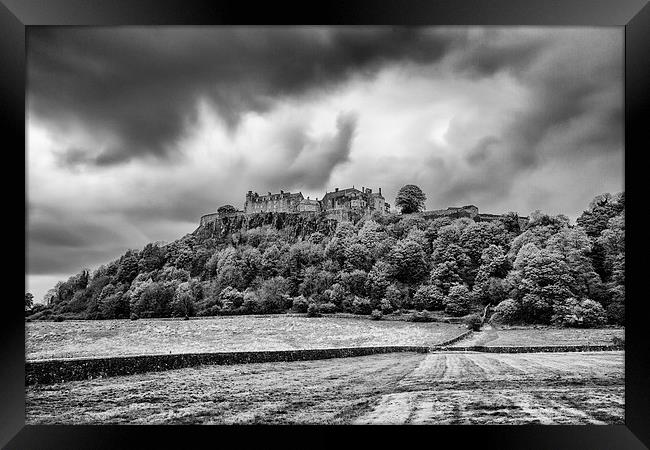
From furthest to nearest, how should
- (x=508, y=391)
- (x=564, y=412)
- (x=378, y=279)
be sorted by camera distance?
(x=378, y=279) < (x=508, y=391) < (x=564, y=412)

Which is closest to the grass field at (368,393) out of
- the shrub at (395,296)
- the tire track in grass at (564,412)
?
the tire track in grass at (564,412)

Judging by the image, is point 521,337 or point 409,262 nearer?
point 521,337

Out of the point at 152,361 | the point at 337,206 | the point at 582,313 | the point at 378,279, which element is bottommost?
the point at 152,361

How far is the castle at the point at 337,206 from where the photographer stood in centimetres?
773

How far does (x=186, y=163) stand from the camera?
7777mm

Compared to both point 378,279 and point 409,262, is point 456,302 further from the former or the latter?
point 378,279

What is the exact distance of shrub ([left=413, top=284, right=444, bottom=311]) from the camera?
25.7 ft

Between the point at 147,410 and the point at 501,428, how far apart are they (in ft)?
16.5

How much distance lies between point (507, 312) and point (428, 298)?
1253 mm

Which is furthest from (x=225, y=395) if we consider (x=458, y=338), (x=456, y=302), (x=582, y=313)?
(x=582, y=313)
